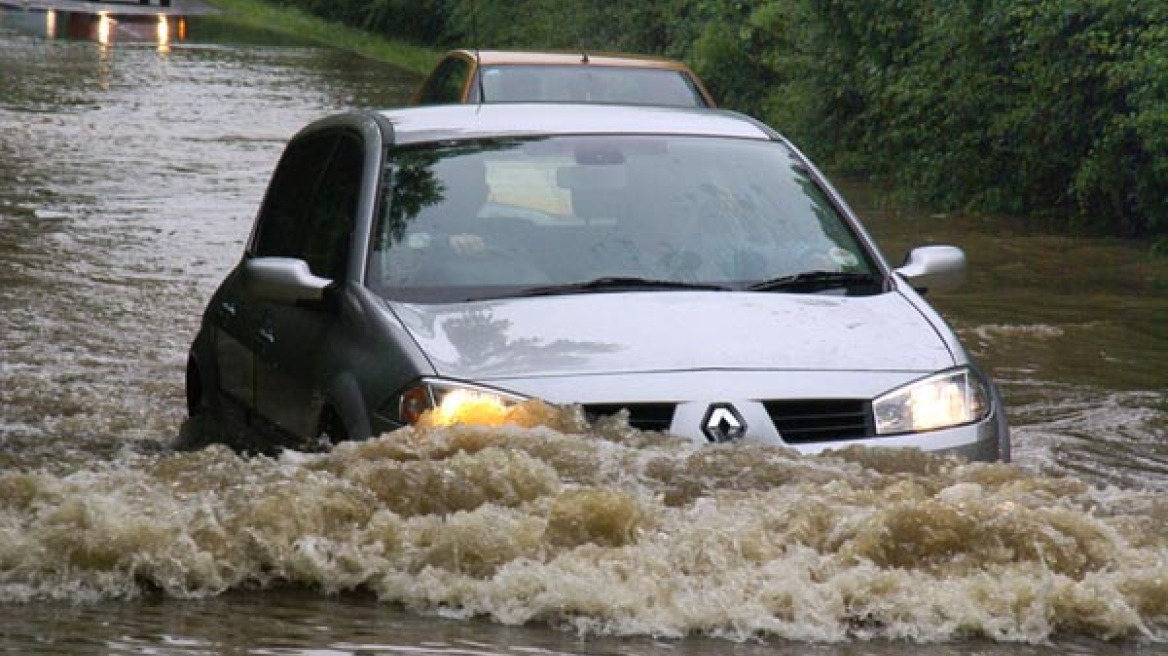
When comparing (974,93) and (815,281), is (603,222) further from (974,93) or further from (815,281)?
(974,93)

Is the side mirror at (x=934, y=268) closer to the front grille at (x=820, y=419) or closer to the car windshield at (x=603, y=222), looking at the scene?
the car windshield at (x=603, y=222)

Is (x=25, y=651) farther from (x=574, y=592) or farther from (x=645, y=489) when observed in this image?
(x=645, y=489)

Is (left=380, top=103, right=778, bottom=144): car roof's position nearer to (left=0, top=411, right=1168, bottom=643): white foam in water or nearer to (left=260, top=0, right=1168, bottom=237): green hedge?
(left=0, top=411, right=1168, bottom=643): white foam in water

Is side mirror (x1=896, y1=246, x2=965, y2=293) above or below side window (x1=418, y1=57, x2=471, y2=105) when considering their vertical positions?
above

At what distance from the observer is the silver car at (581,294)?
7395 millimetres

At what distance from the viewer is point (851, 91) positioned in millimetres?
25125

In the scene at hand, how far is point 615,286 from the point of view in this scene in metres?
8.14

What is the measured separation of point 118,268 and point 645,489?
9.87 m

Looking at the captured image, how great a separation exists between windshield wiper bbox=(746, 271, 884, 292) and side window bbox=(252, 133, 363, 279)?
1.38 meters

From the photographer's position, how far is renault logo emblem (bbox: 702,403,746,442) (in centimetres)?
729

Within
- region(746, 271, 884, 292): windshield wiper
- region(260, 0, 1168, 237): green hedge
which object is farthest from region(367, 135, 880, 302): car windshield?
region(260, 0, 1168, 237): green hedge

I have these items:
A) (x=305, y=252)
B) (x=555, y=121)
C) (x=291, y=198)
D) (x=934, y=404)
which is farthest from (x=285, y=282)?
(x=934, y=404)

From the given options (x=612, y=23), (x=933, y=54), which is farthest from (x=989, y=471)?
(x=612, y=23)

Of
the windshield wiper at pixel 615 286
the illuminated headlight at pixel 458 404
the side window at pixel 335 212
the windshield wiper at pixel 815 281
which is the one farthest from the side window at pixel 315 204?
the windshield wiper at pixel 815 281
